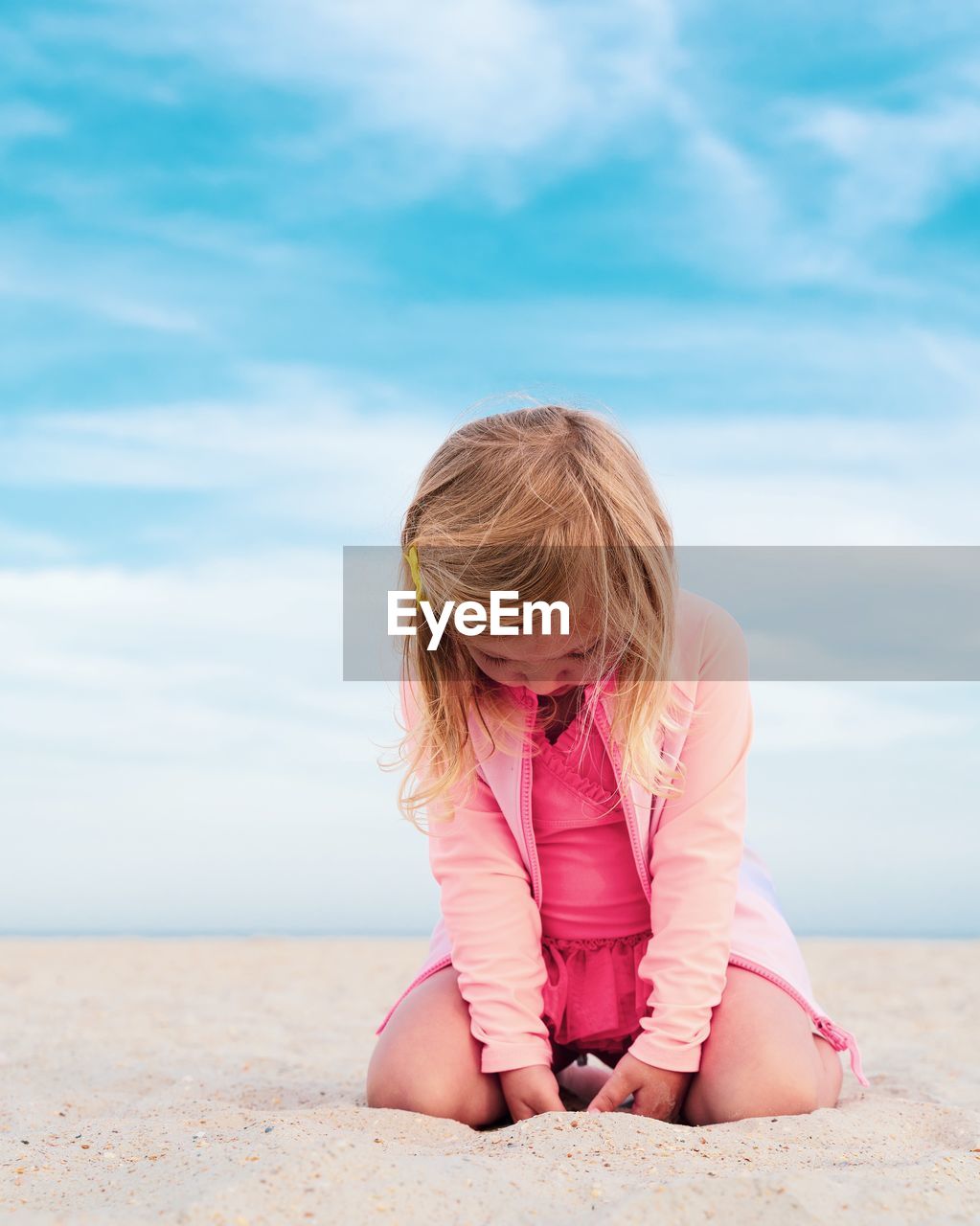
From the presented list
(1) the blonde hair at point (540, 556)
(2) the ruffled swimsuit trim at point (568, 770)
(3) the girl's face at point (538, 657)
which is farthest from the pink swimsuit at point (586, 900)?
(3) the girl's face at point (538, 657)

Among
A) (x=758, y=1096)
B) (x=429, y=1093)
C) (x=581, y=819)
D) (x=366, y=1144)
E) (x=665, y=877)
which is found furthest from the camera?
(x=581, y=819)

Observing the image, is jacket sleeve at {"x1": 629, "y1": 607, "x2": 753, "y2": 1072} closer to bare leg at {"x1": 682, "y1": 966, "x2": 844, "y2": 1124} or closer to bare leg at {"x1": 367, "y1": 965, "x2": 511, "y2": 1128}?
bare leg at {"x1": 682, "y1": 966, "x2": 844, "y2": 1124}

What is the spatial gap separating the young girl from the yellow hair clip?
0.01m

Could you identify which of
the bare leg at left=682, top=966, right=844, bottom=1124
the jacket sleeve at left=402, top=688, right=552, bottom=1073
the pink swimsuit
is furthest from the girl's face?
the bare leg at left=682, top=966, right=844, bottom=1124

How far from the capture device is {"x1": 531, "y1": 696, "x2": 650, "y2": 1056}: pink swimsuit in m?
2.71

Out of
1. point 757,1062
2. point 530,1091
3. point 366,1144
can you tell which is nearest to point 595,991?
point 530,1091

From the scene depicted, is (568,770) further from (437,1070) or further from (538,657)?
(437,1070)

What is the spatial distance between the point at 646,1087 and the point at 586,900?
43cm

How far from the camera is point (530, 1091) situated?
2.51m

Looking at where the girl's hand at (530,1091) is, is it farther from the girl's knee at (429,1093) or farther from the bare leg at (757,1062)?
the bare leg at (757,1062)

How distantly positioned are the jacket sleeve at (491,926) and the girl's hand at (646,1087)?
0.17m

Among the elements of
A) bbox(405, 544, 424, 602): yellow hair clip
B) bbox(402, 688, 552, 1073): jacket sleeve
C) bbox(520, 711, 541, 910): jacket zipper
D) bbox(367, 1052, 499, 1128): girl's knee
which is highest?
bbox(405, 544, 424, 602): yellow hair clip

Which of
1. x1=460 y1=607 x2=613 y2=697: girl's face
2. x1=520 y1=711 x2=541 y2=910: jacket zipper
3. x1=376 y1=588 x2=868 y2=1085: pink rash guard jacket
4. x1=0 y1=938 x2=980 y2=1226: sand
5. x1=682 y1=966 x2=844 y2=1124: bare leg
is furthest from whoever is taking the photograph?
x1=520 y1=711 x2=541 y2=910: jacket zipper

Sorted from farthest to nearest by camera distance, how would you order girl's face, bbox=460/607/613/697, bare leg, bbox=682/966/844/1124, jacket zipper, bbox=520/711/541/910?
jacket zipper, bbox=520/711/541/910
bare leg, bbox=682/966/844/1124
girl's face, bbox=460/607/613/697
